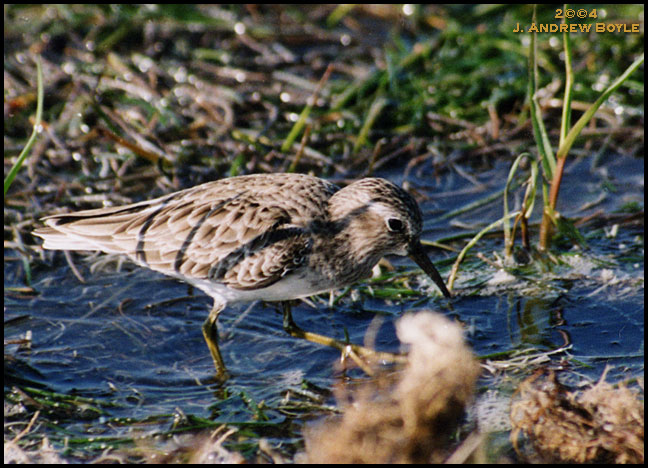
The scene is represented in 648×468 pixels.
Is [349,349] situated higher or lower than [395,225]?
lower

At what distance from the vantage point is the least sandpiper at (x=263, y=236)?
5594 millimetres

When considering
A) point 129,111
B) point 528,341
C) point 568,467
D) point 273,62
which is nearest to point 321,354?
point 528,341

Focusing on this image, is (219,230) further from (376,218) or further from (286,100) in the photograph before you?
(286,100)

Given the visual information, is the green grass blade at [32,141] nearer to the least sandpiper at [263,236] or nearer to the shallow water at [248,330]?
the least sandpiper at [263,236]

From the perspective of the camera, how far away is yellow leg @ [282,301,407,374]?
5648 mm

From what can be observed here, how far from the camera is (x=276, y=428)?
16.6 ft

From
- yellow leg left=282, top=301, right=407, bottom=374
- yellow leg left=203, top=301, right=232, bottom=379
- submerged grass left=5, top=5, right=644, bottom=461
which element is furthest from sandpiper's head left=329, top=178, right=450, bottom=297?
yellow leg left=203, top=301, right=232, bottom=379

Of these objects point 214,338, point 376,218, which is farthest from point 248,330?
point 376,218

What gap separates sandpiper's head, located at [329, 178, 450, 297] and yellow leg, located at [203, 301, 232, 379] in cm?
103

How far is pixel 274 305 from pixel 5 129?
3.55 metres

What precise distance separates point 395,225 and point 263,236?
86 cm

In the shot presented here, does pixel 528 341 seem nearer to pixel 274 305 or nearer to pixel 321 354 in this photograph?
pixel 321 354

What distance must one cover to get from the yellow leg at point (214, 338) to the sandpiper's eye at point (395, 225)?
49.7 inches

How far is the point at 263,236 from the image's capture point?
5.59m
